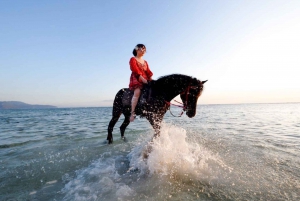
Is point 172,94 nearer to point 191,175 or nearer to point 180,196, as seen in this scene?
point 191,175

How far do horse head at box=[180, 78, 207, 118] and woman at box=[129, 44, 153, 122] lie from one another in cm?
130

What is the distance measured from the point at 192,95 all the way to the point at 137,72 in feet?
5.94

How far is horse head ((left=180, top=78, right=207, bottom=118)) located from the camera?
4.68m

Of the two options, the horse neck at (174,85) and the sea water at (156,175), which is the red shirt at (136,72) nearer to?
the horse neck at (174,85)

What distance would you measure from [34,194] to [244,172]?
4.30 metres

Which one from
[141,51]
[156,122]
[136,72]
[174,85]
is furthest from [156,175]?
[141,51]

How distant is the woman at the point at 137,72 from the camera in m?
5.34

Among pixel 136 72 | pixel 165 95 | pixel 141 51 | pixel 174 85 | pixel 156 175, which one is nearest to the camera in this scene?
pixel 156 175

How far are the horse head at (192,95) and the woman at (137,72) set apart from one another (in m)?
1.30

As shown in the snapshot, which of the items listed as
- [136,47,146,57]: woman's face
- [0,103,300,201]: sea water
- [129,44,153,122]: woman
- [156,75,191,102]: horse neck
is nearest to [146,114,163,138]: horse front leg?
[0,103,300,201]: sea water

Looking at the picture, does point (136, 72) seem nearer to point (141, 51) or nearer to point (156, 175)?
point (141, 51)

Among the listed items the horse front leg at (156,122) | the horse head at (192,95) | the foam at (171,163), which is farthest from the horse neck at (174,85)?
the foam at (171,163)

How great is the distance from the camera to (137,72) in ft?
17.5

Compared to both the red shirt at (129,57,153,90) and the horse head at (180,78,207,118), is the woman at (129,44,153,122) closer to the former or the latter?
the red shirt at (129,57,153,90)
